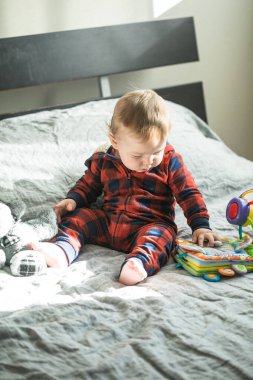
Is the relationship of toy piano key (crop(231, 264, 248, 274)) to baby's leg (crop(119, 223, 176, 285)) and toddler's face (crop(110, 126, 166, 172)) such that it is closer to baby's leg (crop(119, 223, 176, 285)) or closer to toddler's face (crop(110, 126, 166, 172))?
baby's leg (crop(119, 223, 176, 285))

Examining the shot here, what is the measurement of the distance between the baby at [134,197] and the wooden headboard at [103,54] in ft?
2.19

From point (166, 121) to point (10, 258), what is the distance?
559mm

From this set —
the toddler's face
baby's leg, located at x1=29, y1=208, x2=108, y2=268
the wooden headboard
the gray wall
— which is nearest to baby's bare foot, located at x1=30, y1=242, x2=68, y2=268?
baby's leg, located at x1=29, y1=208, x2=108, y2=268

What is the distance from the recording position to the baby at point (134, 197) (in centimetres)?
136

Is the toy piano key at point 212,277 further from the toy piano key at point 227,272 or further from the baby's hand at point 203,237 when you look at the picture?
the baby's hand at point 203,237

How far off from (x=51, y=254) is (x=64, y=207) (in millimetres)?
253

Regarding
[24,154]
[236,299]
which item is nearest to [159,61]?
[24,154]

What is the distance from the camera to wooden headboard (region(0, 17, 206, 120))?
2.07 meters

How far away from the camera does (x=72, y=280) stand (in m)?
1.25

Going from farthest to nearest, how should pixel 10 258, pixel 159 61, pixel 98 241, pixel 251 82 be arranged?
pixel 251 82 < pixel 159 61 < pixel 98 241 < pixel 10 258

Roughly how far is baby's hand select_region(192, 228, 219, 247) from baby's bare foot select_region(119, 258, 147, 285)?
22cm

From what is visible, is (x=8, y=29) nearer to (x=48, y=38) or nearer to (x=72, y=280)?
(x=48, y=38)

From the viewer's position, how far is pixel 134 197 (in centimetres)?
152

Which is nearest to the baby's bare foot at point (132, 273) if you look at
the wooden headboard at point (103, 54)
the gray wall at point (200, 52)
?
the wooden headboard at point (103, 54)
